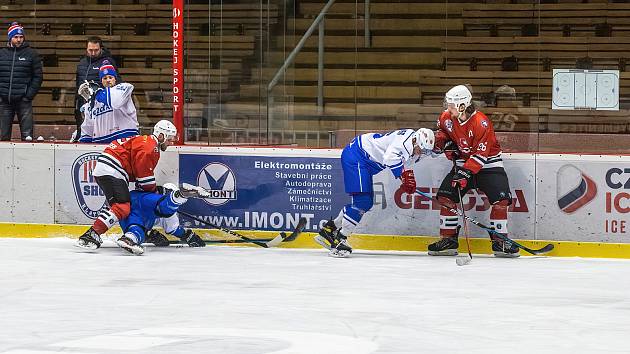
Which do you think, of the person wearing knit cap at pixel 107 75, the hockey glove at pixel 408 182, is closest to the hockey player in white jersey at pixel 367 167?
the hockey glove at pixel 408 182

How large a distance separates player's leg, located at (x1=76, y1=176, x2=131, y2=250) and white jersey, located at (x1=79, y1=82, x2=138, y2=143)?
0.95 m

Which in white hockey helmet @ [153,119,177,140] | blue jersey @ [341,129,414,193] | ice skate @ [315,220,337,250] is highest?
white hockey helmet @ [153,119,177,140]

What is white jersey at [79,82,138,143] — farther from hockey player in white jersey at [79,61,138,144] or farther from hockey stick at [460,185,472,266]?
hockey stick at [460,185,472,266]

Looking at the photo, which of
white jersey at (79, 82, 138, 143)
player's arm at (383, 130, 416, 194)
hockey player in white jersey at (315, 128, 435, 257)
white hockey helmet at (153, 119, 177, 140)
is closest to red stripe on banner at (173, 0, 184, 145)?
white jersey at (79, 82, 138, 143)

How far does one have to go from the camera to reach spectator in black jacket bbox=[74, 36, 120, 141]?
11.4m

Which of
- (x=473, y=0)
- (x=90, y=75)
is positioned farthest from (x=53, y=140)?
(x=473, y=0)

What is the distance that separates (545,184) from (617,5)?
1494 millimetres

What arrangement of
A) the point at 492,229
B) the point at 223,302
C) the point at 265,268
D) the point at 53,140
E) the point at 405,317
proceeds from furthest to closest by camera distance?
Answer: the point at 53,140 < the point at 492,229 < the point at 265,268 < the point at 223,302 < the point at 405,317

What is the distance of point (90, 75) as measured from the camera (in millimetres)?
11398

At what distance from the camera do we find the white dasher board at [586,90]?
34.0 feet

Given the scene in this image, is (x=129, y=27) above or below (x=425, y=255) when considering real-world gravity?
above

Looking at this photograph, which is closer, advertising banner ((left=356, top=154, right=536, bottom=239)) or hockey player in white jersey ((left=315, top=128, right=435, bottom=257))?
hockey player in white jersey ((left=315, top=128, right=435, bottom=257))

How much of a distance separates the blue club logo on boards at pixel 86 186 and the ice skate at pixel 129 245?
3.72 ft

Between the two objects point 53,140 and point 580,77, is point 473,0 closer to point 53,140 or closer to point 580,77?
Answer: point 580,77
